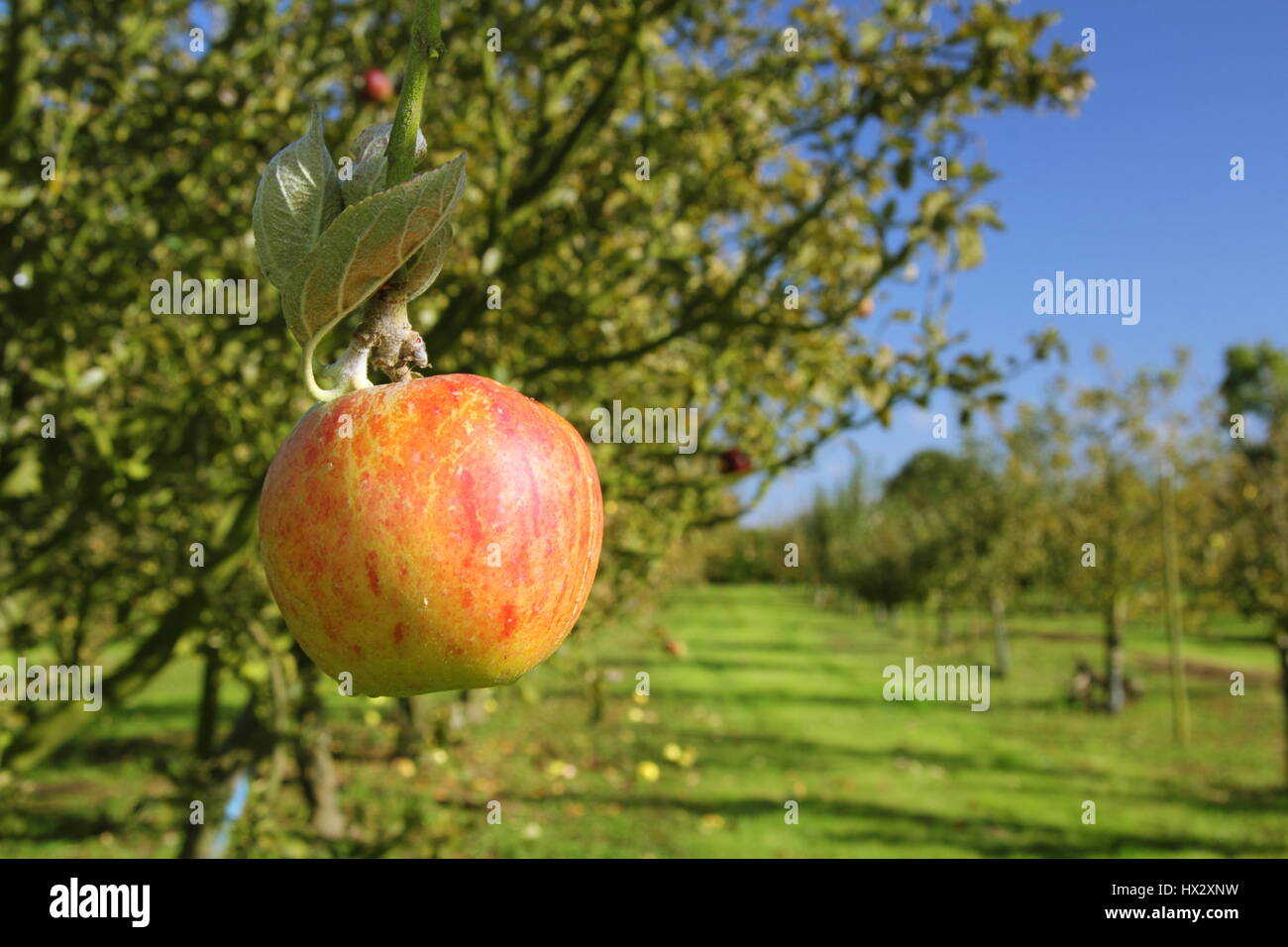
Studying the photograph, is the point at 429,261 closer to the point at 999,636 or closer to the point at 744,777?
the point at 744,777

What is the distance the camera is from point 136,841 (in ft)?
27.3

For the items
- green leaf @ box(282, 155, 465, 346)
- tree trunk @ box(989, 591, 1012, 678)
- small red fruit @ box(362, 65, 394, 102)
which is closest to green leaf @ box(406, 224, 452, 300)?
green leaf @ box(282, 155, 465, 346)

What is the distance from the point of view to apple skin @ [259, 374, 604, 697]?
901 mm

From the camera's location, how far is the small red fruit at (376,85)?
384 cm

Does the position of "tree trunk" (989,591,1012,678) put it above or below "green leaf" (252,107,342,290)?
below

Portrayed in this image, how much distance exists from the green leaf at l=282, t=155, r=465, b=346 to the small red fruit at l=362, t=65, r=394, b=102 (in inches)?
133

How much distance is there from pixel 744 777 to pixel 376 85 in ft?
34.0

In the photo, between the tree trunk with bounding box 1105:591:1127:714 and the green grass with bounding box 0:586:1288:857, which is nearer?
the green grass with bounding box 0:586:1288:857

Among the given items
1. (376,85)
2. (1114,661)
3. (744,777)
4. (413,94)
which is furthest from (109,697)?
(1114,661)

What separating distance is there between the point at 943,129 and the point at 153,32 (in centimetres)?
359

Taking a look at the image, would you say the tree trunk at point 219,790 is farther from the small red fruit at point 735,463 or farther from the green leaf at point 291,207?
the green leaf at point 291,207

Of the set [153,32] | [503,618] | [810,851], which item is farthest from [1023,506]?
[503,618]

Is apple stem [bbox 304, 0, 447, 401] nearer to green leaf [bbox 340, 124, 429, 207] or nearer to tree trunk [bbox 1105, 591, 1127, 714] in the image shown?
green leaf [bbox 340, 124, 429, 207]

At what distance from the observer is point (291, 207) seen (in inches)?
32.4
